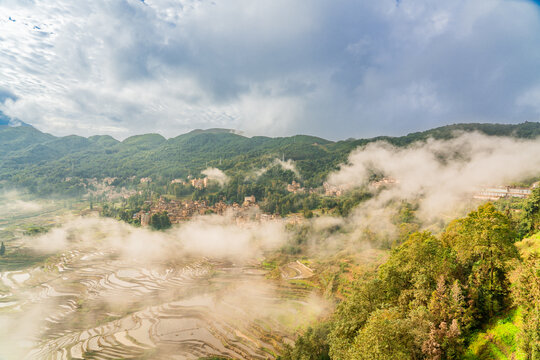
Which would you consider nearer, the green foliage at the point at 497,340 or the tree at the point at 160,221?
the green foliage at the point at 497,340

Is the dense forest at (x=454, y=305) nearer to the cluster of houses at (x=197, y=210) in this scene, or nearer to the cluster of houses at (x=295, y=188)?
the cluster of houses at (x=197, y=210)

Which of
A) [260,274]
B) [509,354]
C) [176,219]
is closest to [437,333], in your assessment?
[509,354]

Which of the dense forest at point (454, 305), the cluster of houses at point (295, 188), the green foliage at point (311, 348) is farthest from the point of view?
the cluster of houses at point (295, 188)

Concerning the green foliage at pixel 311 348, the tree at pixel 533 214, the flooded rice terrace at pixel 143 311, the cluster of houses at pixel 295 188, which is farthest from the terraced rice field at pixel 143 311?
the cluster of houses at pixel 295 188

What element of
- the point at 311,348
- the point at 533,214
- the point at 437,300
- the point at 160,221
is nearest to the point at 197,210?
the point at 160,221

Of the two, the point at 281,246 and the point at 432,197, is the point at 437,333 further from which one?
the point at 432,197

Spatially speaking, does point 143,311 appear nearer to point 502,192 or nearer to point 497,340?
point 497,340
